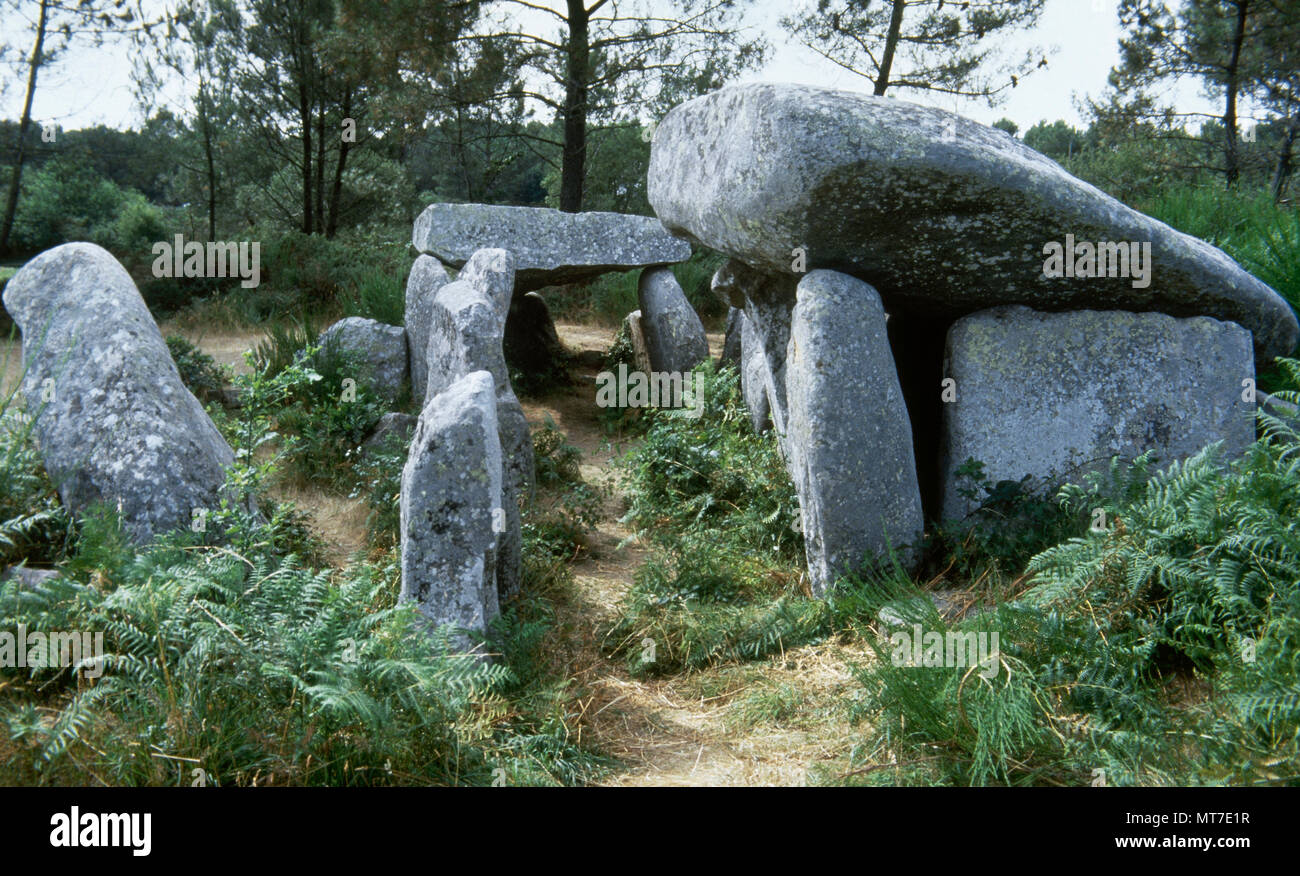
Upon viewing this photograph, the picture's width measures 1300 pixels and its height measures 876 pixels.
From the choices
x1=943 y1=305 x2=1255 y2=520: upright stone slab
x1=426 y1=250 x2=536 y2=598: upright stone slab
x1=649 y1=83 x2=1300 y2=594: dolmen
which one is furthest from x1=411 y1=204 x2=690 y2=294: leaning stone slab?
x1=943 y1=305 x2=1255 y2=520: upright stone slab

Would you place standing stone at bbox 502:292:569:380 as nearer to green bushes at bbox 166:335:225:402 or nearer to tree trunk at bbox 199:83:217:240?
green bushes at bbox 166:335:225:402

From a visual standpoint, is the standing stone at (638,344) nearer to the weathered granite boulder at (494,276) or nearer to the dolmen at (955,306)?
the weathered granite boulder at (494,276)

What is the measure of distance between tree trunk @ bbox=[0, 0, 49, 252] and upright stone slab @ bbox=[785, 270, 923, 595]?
1246 cm

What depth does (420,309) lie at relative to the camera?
8945 mm

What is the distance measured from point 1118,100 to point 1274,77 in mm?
2095

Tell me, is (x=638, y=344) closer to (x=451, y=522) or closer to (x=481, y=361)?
Result: (x=481, y=361)

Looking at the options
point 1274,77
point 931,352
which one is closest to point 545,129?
point 1274,77

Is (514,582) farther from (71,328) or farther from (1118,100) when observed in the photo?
(1118,100)

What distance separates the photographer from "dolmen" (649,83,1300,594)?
494cm

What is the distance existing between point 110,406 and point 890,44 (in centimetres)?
1116

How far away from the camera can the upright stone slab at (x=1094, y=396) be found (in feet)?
17.5

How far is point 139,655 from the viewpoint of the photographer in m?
3.39

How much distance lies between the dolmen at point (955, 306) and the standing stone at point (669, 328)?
450 centimetres


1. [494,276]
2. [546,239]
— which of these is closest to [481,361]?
[494,276]
